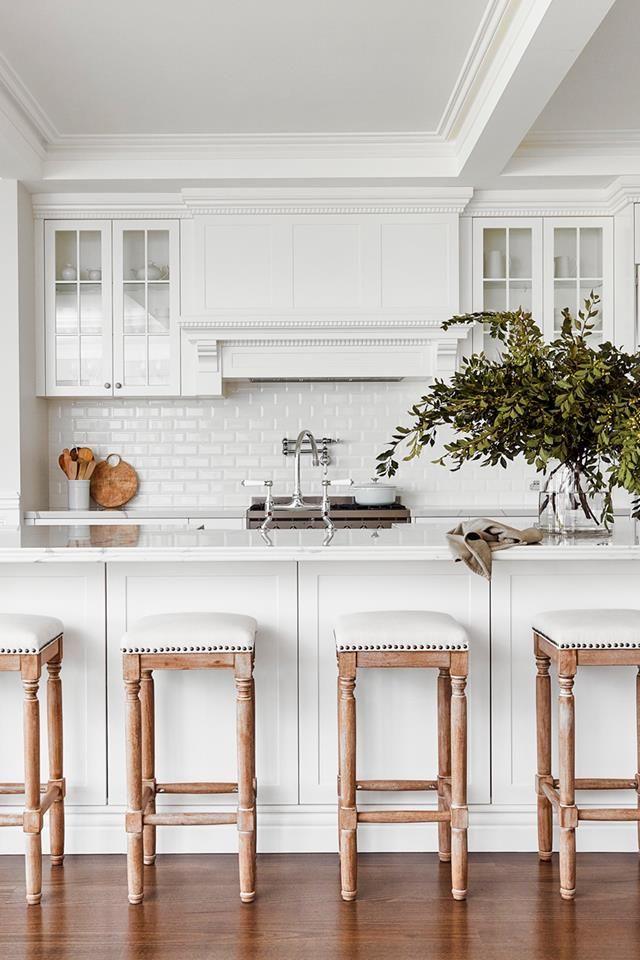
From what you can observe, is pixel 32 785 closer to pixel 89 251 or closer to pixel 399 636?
pixel 399 636

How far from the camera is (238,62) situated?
12.3ft

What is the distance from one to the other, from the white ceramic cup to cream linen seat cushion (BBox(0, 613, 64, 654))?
2576mm

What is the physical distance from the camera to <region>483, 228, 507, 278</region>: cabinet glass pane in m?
5.04

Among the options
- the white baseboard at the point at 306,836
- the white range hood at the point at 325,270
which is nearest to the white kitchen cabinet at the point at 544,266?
the white range hood at the point at 325,270

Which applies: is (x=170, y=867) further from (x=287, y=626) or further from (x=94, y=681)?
(x=287, y=626)

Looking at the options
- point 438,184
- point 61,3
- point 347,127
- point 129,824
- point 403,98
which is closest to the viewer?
point 129,824

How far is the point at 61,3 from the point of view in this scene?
3.28m

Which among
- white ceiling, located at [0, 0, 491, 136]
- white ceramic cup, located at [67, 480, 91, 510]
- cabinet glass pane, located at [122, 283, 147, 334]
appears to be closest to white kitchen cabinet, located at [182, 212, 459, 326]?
cabinet glass pane, located at [122, 283, 147, 334]

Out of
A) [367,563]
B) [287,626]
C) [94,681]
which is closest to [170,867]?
[94,681]

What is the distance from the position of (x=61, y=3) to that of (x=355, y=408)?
9.02ft

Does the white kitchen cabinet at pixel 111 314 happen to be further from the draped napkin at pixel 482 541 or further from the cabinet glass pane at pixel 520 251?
the draped napkin at pixel 482 541

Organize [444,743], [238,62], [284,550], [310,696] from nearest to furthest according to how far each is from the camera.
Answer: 1. [284,550]
2. [444,743]
3. [310,696]
4. [238,62]

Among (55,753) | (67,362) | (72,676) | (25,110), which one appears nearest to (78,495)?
(67,362)

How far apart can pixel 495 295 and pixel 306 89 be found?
1658 mm
